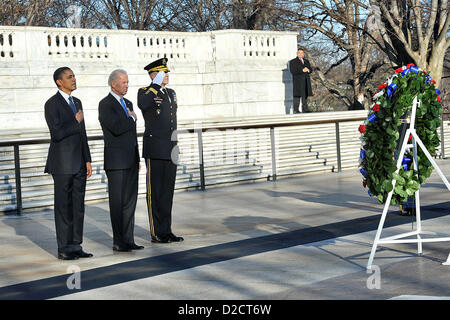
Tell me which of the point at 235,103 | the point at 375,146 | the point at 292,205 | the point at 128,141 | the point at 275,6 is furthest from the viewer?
the point at 275,6

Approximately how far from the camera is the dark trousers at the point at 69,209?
8406 mm

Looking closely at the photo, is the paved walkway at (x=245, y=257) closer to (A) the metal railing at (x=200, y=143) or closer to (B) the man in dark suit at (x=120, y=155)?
(B) the man in dark suit at (x=120, y=155)

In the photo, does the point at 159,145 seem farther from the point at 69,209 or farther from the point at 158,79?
the point at 69,209

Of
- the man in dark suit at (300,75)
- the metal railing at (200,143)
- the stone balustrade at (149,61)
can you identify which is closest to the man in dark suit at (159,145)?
the metal railing at (200,143)

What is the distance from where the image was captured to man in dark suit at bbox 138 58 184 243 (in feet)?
29.8

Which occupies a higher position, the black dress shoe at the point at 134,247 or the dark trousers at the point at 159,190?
the dark trousers at the point at 159,190

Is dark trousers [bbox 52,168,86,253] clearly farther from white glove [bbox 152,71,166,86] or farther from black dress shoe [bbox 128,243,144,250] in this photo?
white glove [bbox 152,71,166,86]

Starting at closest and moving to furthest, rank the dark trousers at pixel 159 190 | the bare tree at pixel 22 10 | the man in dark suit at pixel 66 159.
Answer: the man in dark suit at pixel 66 159 < the dark trousers at pixel 159 190 < the bare tree at pixel 22 10

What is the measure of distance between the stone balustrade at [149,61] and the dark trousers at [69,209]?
13.8 m

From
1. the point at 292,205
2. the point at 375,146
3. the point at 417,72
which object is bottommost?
the point at 292,205

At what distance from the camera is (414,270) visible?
23.6 ft
